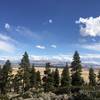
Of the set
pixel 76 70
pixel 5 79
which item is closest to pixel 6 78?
pixel 5 79

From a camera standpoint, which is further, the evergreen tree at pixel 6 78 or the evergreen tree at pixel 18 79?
the evergreen tree at pixel 18 79

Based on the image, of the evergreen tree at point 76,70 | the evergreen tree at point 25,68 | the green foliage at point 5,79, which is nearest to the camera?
the evergreen tree at point 76,70

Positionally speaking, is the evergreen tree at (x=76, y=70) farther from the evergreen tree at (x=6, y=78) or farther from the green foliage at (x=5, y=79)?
the evergreen tree at (x=6, y=78)

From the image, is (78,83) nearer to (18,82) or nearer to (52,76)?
(52,76)

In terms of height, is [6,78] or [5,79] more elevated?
[6,78]

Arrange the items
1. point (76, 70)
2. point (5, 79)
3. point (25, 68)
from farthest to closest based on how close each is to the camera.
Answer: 1. point (25, 68)
2. point (76, 70)
3. point (5, 79)

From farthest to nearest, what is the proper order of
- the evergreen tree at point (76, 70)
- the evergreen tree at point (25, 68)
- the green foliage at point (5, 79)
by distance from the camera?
the evergreen tree at point (25, 68) → the green foliage at point (5, 79) → the evergreen tree at point (76, 70)

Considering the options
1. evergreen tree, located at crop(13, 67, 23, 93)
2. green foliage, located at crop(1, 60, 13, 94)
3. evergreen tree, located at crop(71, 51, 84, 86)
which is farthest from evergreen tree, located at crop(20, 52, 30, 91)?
evergreen tree, located at crop(71, 51, 84, 86)


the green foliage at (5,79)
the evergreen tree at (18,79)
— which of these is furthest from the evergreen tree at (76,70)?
the green foliage at (5,79)

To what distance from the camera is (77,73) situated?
268 feet

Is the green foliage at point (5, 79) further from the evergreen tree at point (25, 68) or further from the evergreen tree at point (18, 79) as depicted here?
the evergreen tree at point (25, 68)

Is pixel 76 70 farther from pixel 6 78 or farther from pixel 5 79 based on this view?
pixel 5 79

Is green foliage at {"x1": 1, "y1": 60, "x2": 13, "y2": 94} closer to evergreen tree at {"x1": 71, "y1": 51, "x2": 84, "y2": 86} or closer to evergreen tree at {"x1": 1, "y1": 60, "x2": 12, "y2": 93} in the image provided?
evergreen tree at {"x1": 1, "y1": 60, "x2": 12, "y2": 93}

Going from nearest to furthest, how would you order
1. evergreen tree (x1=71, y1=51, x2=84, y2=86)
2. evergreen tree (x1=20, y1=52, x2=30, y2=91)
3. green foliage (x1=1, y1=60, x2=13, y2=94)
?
evergreen tree (x1=71, y1=51, x2=84, y2=86), green foliage (x1=1, y1=60, x2=13, y2=94), evergreen tree (x1=20, y1=52, x2=30, y2=91)
